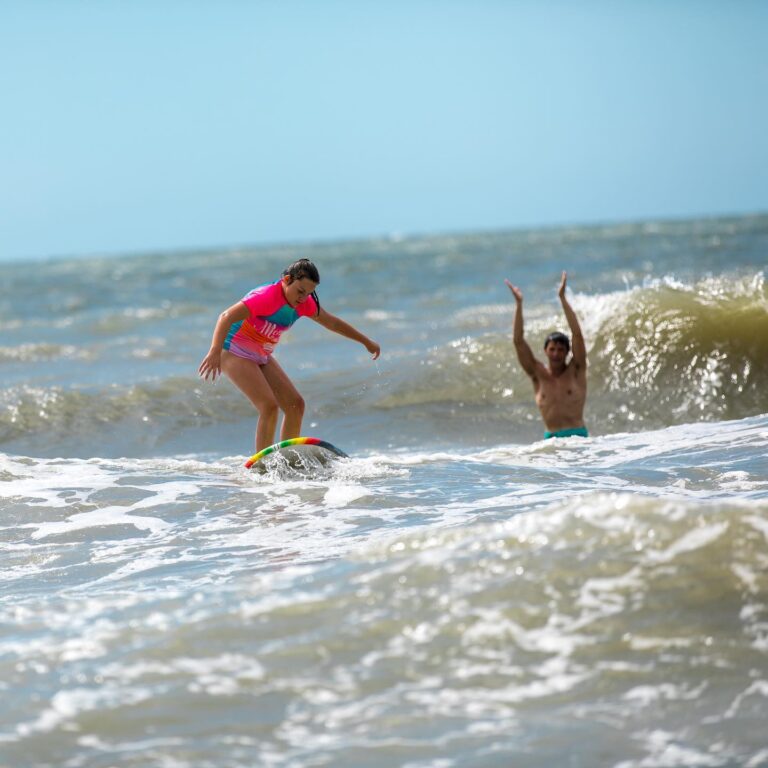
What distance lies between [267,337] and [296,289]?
47 centimetres

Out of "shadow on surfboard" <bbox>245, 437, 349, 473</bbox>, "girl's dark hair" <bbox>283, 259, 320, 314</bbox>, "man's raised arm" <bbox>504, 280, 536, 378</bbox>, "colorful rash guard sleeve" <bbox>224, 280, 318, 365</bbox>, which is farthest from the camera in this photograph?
"man's raised arm" <bbox>504, 280, 536, 378</bbox>

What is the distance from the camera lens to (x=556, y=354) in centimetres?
953

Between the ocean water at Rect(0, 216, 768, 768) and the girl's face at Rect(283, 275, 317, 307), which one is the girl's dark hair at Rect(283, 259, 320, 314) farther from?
the ocean water at Rect(0, 216, 768, 768)

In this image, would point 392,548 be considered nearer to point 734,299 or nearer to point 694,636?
point 694,636

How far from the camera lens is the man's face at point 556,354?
948 cm

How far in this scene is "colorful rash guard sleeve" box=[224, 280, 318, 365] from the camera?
7.83m

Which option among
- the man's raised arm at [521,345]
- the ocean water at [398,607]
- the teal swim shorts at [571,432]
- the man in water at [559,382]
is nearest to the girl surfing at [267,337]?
the ocean water at [398,607]

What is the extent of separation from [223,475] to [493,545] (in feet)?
11.2

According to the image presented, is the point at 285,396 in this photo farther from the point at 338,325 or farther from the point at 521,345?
the point at 521,345

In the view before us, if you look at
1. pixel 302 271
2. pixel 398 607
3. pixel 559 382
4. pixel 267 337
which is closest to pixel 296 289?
pixel 302 271

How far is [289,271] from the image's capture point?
304 inches

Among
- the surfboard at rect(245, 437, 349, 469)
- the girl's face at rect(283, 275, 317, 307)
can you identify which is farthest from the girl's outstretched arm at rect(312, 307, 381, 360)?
the surfboard at rect(245, 437, 349, 469)

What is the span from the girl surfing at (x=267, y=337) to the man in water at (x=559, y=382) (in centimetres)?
172

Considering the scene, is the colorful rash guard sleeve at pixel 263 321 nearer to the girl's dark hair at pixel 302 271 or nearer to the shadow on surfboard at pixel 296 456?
the girl's dark hair at pixel 302 271
